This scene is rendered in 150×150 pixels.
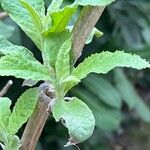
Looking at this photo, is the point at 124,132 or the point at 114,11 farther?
the point at 124,132

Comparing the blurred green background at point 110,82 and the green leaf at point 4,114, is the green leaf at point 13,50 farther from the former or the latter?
the blurred green background at point 110,82

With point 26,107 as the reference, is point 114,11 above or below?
below

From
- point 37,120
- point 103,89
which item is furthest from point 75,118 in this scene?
point 103,89

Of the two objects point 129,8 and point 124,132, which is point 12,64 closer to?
point 129,8

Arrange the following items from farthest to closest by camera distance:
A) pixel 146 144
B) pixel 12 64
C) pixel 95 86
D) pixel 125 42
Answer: pixel 146 144 < pixel 125 42 < pixel 95 86 < pixel 12 64

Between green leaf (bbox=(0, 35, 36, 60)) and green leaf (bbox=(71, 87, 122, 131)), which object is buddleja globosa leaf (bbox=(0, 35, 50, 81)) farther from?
green leaf (bbox=(71, 87, 122, 131))

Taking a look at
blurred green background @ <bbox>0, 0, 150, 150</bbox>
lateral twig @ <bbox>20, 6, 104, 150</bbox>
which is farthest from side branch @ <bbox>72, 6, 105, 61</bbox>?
blurred green background @ <bbox>0, 0, 150, 150</bbox>

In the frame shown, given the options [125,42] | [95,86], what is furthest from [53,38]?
[125,42]
